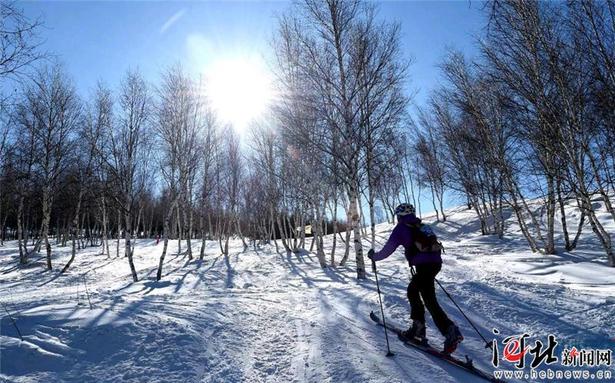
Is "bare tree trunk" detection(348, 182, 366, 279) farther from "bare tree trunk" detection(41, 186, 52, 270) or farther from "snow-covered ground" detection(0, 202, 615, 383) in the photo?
"bare tree trunk" detection(41, 186, 52, 270)

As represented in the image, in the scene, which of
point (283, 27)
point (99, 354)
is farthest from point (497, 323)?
point (283, 27)

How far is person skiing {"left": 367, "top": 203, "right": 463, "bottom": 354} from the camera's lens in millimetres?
4785

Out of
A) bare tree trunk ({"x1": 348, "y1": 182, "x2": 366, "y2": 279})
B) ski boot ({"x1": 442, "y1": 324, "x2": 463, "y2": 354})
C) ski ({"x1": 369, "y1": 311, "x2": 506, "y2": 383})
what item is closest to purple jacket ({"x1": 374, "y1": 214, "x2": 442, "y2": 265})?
ski boot ({"x1": 442, "y1": 324, "x2": 463, "y2": 354})

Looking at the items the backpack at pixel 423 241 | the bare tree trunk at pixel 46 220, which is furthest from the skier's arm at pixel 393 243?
the bare tree trunk at pixel 46 220

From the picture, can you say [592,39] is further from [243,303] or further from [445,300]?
[243,303]

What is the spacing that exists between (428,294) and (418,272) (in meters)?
0.32

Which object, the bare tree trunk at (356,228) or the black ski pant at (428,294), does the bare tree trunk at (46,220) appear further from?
the black ski pant at (428,294)

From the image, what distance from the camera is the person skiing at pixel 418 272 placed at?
15.7ft

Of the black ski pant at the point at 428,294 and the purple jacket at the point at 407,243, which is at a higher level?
the purple jacket at the point at 407,243

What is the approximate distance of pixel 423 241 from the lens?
4895mm

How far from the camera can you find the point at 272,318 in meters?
6.59

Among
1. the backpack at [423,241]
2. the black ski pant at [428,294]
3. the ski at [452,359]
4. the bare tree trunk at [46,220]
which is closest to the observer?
the ski at [452,359]

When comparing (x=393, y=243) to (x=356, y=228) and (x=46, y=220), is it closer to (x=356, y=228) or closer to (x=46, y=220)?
(x=356, y=228)

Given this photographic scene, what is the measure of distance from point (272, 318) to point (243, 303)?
122 cm
